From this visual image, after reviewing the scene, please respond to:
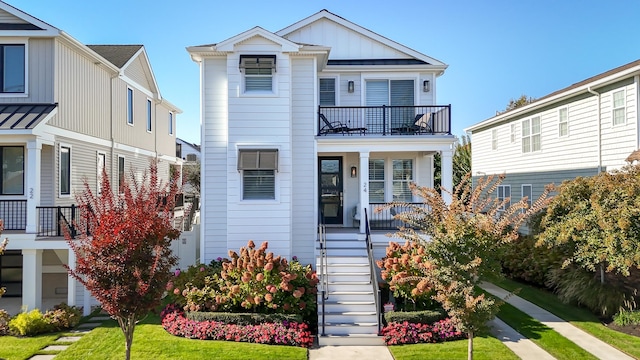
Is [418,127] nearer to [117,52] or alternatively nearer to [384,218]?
[384,218]

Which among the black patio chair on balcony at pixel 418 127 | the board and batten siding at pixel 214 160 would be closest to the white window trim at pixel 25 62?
the board and batten siding at pixel 214 160

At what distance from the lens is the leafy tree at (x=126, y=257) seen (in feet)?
21.7

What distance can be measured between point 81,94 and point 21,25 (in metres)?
2.63

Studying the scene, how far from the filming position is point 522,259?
15.3 m

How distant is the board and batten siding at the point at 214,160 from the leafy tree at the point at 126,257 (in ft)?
18.7

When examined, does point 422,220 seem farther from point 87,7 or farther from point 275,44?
point 87,7

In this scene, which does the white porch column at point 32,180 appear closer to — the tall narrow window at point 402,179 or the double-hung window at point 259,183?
the double-hung window at point 259,183

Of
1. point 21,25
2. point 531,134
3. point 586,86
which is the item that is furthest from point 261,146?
point 531,134

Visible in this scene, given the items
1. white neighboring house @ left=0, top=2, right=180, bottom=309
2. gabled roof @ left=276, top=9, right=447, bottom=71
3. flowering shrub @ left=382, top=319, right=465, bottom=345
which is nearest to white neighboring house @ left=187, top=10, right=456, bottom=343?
gabled roof @ left=276, top=9, right=447, bottom=71

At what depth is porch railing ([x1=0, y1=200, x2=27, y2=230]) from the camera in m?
13.0

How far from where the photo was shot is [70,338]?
10352 mm

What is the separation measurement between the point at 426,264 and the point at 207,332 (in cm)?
553

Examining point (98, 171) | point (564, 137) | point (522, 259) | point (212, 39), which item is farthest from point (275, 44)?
point (564, 137)

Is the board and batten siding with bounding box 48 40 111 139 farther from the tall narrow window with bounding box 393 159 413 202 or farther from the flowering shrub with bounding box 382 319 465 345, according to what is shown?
the flowering shrub with bounding box 382 319 465 345
